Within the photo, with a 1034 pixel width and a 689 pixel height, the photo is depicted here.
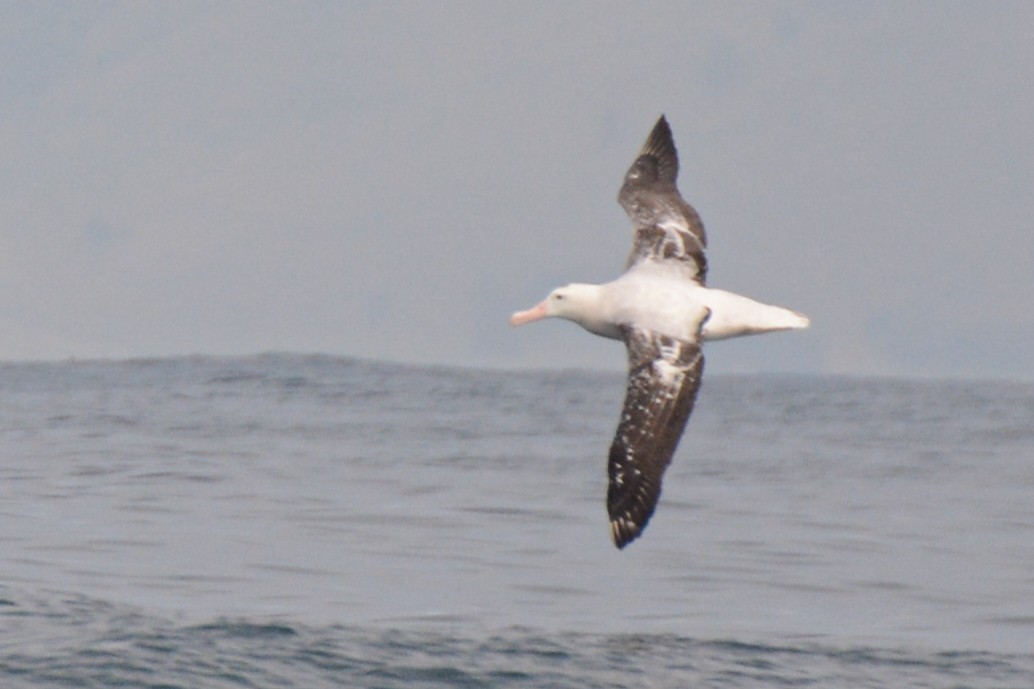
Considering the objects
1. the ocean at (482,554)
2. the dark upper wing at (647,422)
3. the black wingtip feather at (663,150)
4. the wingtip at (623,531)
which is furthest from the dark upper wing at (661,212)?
the ocean at (482,554)

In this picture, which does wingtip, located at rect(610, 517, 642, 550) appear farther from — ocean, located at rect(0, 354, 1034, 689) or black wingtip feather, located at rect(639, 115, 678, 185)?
black wingtip feather, located at rect(639, 115, 678, 185)

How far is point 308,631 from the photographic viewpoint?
15047 mm

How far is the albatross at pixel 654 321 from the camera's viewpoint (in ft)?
36.4

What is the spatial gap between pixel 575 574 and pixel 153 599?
4.98 metres

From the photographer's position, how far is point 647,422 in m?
11.3

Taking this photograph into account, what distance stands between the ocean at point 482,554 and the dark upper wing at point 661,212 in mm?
3787

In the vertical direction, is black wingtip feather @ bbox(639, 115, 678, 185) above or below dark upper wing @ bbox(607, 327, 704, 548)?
above

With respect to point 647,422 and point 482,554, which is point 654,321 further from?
point 482,554

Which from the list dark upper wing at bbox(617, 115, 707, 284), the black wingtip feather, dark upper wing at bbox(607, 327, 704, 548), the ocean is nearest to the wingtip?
dark upper wing at bbox(607, 327, 704, 548)

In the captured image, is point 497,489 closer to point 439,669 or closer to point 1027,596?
point 1027,596

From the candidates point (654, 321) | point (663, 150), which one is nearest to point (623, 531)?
point (654, 321)

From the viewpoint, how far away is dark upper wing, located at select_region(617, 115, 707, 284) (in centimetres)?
1310

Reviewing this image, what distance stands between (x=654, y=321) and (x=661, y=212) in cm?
194

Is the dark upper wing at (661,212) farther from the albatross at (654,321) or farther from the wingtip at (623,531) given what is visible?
the wingtip at (623,531)
